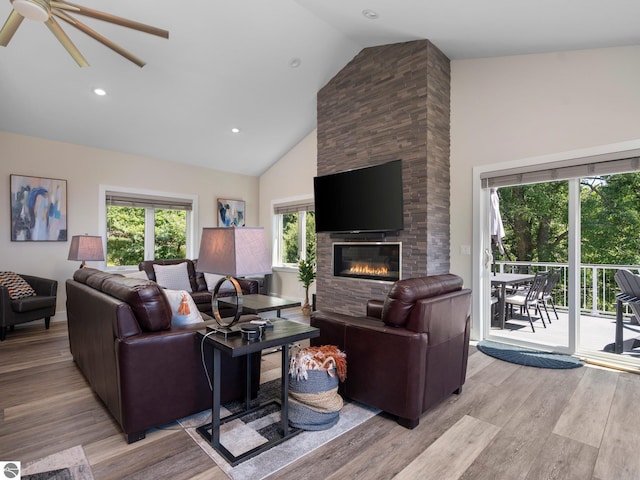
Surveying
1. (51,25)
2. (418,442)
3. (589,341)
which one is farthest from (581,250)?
(51,25)

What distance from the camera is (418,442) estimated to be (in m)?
2.05

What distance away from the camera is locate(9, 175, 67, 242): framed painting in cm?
466

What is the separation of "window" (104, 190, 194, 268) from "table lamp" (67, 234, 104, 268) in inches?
40.9

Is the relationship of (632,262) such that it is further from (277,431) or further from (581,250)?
(277,431)

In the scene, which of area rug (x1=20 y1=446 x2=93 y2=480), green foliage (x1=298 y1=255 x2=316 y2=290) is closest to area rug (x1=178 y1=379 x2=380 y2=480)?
area rug (x1=20 y1=446 x2=93 y2=480)


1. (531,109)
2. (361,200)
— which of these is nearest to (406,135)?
(361,200)

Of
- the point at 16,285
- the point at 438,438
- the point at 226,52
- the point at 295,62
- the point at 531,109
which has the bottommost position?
the point at 438,438

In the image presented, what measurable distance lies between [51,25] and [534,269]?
16.3 feet

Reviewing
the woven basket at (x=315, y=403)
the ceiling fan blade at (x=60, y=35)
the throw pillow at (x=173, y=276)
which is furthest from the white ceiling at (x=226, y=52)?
the woven basket at (x=315, y=403)

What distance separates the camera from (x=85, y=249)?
14.7 feet

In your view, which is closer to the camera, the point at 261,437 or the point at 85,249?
the point at 261,437

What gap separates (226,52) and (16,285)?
3793 millimetres

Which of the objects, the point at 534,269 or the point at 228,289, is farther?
the point at 228,289

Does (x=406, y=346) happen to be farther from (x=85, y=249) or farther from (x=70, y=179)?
(x=70, y=179)
